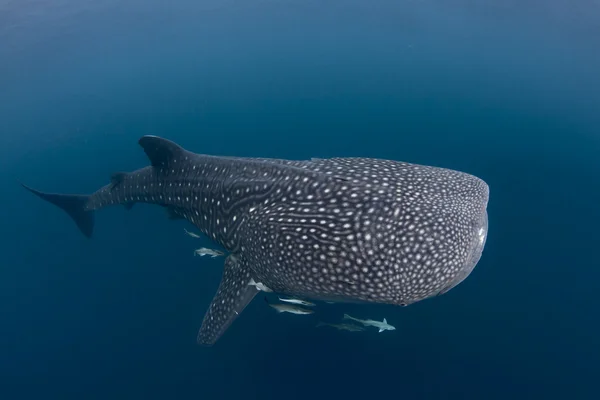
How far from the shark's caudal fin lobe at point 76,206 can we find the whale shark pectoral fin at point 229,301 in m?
4.19

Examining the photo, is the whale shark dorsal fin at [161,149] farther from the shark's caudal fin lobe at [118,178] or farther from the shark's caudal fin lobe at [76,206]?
the shark's caudal fin lobe at [76,206]

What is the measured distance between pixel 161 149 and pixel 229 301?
8.62 ft

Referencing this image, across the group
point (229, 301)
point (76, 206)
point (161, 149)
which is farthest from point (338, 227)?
point (76, 206)

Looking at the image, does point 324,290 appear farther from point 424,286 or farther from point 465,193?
point 465,193

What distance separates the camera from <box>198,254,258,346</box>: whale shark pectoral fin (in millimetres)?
5156

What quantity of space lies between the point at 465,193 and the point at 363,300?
5.60 feet

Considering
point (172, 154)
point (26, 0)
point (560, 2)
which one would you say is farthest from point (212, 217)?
point (26, 0)

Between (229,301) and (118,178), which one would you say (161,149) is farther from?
(229,301)

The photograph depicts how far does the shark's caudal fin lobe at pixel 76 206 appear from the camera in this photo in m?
7.81

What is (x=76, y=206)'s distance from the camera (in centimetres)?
795

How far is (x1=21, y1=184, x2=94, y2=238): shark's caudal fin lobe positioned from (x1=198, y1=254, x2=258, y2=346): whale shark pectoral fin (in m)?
4.19

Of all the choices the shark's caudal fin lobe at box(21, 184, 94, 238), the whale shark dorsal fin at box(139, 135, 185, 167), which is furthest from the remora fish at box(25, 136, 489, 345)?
the shark's caudal fin lobe at box(21, 184, 94, 238)

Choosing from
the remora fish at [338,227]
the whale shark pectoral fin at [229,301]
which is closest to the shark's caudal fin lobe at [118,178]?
the remora fish at [338,227]

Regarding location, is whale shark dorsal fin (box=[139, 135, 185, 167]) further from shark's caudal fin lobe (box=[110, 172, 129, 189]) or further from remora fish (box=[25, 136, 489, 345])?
shark's caudal fin lobe (box=[110, 172, 129, 189])
